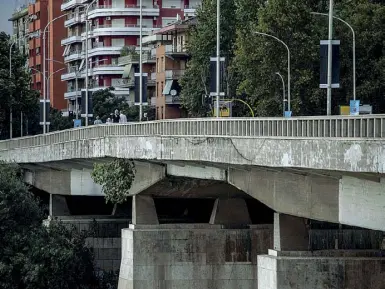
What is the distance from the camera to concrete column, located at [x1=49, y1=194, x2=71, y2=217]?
266ft

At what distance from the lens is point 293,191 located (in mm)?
44594

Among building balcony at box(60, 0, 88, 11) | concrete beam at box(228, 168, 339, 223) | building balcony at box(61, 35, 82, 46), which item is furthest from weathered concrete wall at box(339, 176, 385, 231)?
building balcony at box(61, 35, 82, 46)

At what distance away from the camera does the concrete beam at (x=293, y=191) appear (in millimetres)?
41531

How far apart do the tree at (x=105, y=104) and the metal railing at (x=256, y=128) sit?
82.1m

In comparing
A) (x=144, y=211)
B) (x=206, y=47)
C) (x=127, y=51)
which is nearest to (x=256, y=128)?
(x=144, y=211)

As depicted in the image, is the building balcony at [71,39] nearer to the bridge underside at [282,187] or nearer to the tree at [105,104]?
the tree at [105,104]

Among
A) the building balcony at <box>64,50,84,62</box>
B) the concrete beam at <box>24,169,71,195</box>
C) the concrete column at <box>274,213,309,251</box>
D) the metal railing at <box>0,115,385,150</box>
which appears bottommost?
the concrete column at <box>274,213,309,251</box>

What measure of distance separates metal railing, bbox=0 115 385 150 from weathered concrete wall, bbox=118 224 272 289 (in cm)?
422

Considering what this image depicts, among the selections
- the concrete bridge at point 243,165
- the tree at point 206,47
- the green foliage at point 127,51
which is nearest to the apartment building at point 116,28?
the green foliage at point 127,51

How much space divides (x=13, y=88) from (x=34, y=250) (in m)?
50.6

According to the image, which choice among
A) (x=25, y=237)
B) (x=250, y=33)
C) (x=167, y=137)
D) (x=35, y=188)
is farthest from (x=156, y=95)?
(x=167, y=137)

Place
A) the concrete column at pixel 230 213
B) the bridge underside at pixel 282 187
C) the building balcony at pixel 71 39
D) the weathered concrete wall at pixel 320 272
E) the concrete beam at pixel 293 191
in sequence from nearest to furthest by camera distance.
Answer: the bridge underside at pixel 282 187, the concrete beam at pixel 293 191, the weathered concrete wall at pixel 320 272, the concrete column at pixel 230 213, the building balcony at pixel 71 39

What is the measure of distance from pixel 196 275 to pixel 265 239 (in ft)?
8.73

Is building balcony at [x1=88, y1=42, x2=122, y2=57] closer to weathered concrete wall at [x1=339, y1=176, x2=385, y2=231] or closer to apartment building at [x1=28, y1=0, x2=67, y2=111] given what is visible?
apartment building at [x1=28, y1=0, x2=67, y2=111]
